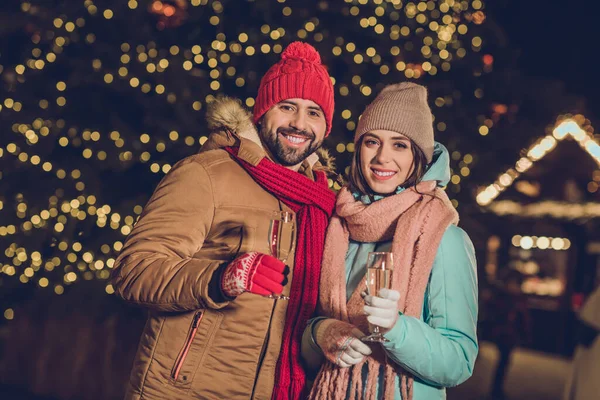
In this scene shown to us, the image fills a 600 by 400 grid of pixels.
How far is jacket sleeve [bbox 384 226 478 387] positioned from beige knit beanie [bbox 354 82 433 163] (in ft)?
1.48

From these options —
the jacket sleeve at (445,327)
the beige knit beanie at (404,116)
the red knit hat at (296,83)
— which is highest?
the red knit hat at (296,83)

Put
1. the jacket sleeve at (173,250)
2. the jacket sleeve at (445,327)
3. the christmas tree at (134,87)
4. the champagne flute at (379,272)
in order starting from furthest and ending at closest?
the christmas tree at (134,87) < the jacket sleeve at (173,250) < the jacket sleeve at (445,327) < the champagne flute at (379,272)

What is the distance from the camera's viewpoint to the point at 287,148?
321 cm

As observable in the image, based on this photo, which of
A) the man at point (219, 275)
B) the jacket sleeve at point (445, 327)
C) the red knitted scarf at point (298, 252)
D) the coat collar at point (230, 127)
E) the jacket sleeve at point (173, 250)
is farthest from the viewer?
the coat collar at point (230, 127)

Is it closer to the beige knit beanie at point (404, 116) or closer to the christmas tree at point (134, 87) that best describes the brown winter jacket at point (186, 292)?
the beige knit beanie at point (404, 116)

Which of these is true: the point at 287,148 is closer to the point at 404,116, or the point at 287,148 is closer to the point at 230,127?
the point at 230,127

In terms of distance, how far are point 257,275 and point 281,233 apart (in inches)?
8.6

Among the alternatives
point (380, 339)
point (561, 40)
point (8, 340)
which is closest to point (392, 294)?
point (380, 339)

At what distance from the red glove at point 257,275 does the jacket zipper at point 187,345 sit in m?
0.44

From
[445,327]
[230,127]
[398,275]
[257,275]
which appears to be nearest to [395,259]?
[398,275]

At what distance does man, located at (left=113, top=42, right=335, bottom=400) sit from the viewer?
8.84ft

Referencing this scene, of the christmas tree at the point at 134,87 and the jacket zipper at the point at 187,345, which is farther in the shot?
the christmas tree at the point at 134,87

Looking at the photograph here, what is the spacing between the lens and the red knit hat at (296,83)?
328 cm

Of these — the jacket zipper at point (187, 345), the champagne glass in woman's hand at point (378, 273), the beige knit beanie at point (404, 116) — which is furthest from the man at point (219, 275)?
the champagne glass in woman's hand at point (378, 273)
